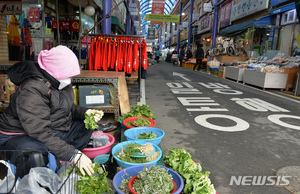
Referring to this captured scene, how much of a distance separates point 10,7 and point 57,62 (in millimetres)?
4693

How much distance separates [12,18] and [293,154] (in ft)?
29.5

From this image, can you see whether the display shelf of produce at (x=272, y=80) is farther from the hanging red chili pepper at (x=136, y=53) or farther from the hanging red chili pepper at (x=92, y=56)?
the hanging red chili pepper at (x=92, y=56)

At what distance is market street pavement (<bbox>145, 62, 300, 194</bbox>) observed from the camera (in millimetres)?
2393

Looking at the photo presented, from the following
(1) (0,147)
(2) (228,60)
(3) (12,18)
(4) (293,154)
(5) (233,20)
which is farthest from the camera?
(5) (233,20)

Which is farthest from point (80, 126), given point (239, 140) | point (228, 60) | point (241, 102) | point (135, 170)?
point (228, 60)

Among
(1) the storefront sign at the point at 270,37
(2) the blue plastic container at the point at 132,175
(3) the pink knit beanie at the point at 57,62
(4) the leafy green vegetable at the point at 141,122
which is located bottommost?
(2) the blue plastic container at the point at 132,175

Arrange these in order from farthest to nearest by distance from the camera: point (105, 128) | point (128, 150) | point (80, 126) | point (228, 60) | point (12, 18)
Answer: point (228, 60), point (12, 18), point (105, 128), point (80, 126), point (128, 150)

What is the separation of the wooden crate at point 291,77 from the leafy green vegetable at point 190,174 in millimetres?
7569

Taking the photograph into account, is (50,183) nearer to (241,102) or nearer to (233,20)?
(241,102)

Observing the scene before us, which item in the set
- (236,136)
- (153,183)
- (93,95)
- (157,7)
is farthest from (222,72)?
(157,7)

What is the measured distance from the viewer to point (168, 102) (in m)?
Answer: 6.01

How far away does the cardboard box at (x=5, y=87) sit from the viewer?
155 inches

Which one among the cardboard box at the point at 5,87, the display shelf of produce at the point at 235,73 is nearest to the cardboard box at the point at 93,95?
the cardboard box at the point at 5,87

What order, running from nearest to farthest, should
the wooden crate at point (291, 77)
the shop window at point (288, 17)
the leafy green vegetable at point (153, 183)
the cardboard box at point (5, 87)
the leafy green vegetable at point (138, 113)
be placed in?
the leafy green vegetable at point (153, 183) → the leafy green vegetable at point (138, 113) → the cardboard box at point (5, 87) → the wooden crate at point (291, 77) → the shop window at point (288, 17)
